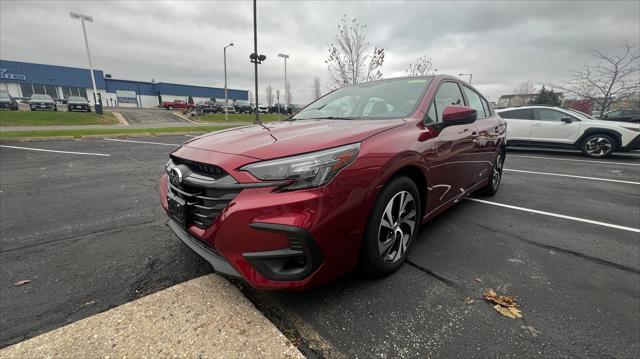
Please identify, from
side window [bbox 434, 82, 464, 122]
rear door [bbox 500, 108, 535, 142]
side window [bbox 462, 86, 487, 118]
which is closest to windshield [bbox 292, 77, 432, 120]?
side window [bbox 434, 82, 464, 122]

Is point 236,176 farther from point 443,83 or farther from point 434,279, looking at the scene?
point 443,83

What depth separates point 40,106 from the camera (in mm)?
27375

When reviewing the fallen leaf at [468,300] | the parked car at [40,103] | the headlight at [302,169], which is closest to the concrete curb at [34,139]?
the headlight at [302,169]

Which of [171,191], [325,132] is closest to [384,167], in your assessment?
[325,132]

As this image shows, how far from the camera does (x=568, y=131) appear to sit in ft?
31.0

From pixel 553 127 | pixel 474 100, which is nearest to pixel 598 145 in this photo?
pixel 553 127

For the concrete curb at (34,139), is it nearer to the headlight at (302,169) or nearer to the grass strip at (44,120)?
the grass strip at (44,120)

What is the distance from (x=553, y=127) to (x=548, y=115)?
0.43 meters

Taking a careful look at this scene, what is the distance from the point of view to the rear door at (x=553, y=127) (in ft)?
30.9

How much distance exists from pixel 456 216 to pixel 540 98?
165ft

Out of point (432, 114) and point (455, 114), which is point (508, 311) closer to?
point (455, 114)

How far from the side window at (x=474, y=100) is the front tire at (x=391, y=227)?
6.70 ft

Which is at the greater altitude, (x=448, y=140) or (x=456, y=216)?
(x=448, y=140)

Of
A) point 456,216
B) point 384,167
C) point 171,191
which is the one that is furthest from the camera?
point 456,216
